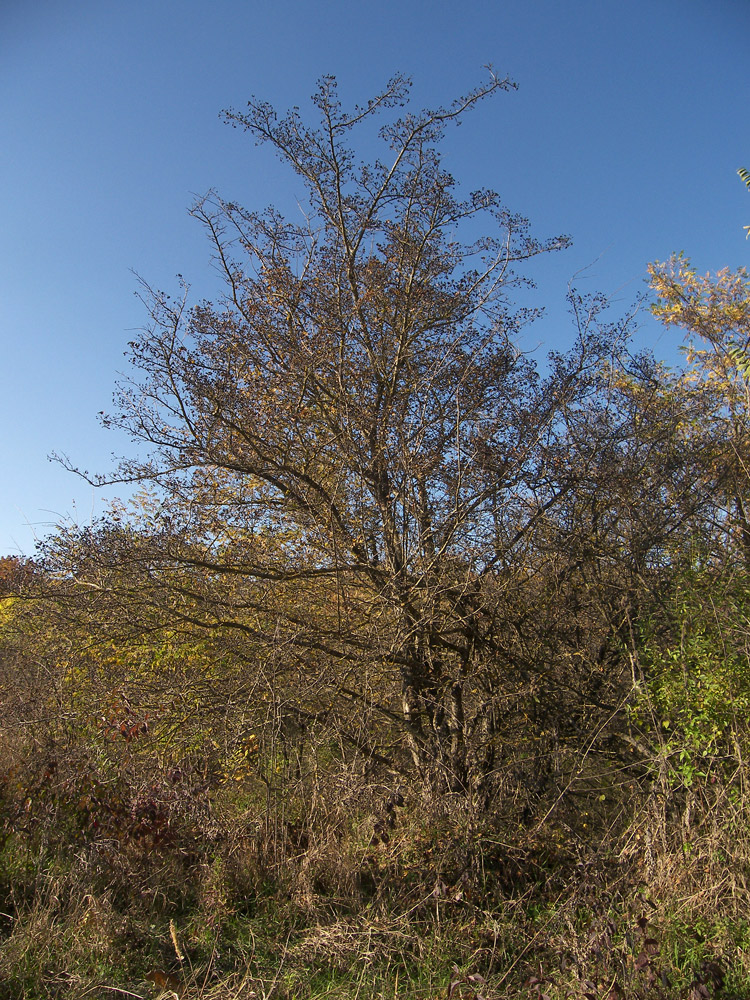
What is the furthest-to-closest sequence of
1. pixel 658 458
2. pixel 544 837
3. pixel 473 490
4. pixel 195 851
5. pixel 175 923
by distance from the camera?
pixel 658 458
pixel 473 490
pixel 544 837
pixel 195 851
pixel 175 923

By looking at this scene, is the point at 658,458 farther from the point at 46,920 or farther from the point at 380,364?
the point at 46,920

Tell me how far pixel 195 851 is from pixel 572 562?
403cm

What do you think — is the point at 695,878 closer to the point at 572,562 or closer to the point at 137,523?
the point at 572,562

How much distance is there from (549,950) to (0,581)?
4905mm

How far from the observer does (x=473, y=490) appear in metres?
5.94

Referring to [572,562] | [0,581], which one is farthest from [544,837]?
[0,581]

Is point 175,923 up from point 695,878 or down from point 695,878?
down

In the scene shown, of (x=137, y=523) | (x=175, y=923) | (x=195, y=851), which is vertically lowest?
(x=175, y=923)

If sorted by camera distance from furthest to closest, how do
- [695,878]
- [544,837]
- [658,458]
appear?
[658,458] < [544,837] < [695,878]

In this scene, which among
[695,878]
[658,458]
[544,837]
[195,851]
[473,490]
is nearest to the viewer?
[695,878]

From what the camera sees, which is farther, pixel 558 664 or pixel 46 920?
pixel 558 664

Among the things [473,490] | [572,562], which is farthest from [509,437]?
[572,562]

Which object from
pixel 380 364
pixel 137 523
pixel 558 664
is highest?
pixel 380 364

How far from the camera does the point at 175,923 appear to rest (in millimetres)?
4191
